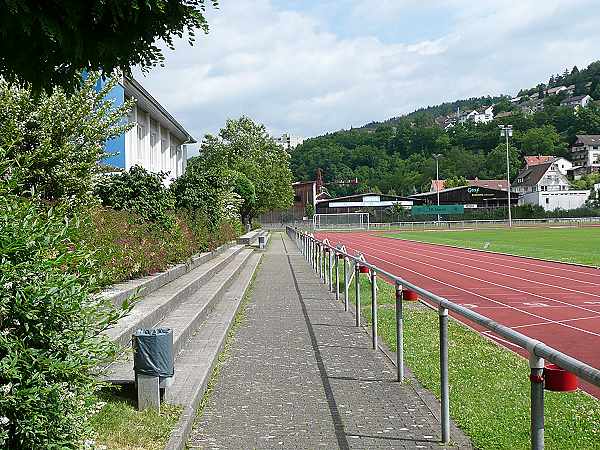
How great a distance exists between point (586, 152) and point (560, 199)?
5775cm

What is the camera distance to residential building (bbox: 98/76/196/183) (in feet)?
77.8

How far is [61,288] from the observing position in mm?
3564

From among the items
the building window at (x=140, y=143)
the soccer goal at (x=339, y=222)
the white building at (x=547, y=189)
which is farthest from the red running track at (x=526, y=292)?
the white building at (x=547, y=189)

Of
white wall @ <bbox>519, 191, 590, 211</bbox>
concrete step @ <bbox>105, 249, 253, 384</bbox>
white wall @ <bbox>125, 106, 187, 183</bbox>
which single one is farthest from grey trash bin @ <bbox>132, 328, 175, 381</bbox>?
white wall @ <bbox>519, 191, 590, 211</bbox>

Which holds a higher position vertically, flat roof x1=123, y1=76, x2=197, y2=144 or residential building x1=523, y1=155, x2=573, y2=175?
residential building x1=523, y1=155, x2=573, y2=175


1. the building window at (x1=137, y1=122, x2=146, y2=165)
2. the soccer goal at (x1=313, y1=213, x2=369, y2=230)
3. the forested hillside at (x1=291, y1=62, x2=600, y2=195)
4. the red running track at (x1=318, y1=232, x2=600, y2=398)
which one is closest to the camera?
the red running track at (x1=318, y1=232, x2=600, y2=398)

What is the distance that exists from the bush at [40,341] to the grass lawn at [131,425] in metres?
1.28

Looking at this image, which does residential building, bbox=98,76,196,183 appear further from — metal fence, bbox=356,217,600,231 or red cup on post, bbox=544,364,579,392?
metal fence, bbox=356,217,600,231

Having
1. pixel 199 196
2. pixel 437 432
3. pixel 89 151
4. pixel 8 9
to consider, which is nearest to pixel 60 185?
pixel 89 151

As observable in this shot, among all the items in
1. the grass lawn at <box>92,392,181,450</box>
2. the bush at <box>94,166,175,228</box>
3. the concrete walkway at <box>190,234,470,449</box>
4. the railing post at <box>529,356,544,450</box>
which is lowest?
the concrete walkway at <box>190,234,470,449</box>

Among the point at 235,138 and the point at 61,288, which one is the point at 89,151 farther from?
the point at 235,138

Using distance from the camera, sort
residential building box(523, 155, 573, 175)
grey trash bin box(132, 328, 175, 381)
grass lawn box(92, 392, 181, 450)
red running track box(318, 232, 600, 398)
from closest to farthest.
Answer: grass lawn box(92, 392, 181, 450) → grey trash bin box(132, 328, 175, 381) → red running track box(318, 232, 600, 398) → residential building box(523, 155, 573, 175)

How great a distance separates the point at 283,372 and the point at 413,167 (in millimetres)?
147329

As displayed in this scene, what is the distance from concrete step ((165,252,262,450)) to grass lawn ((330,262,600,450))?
7.28 feet
